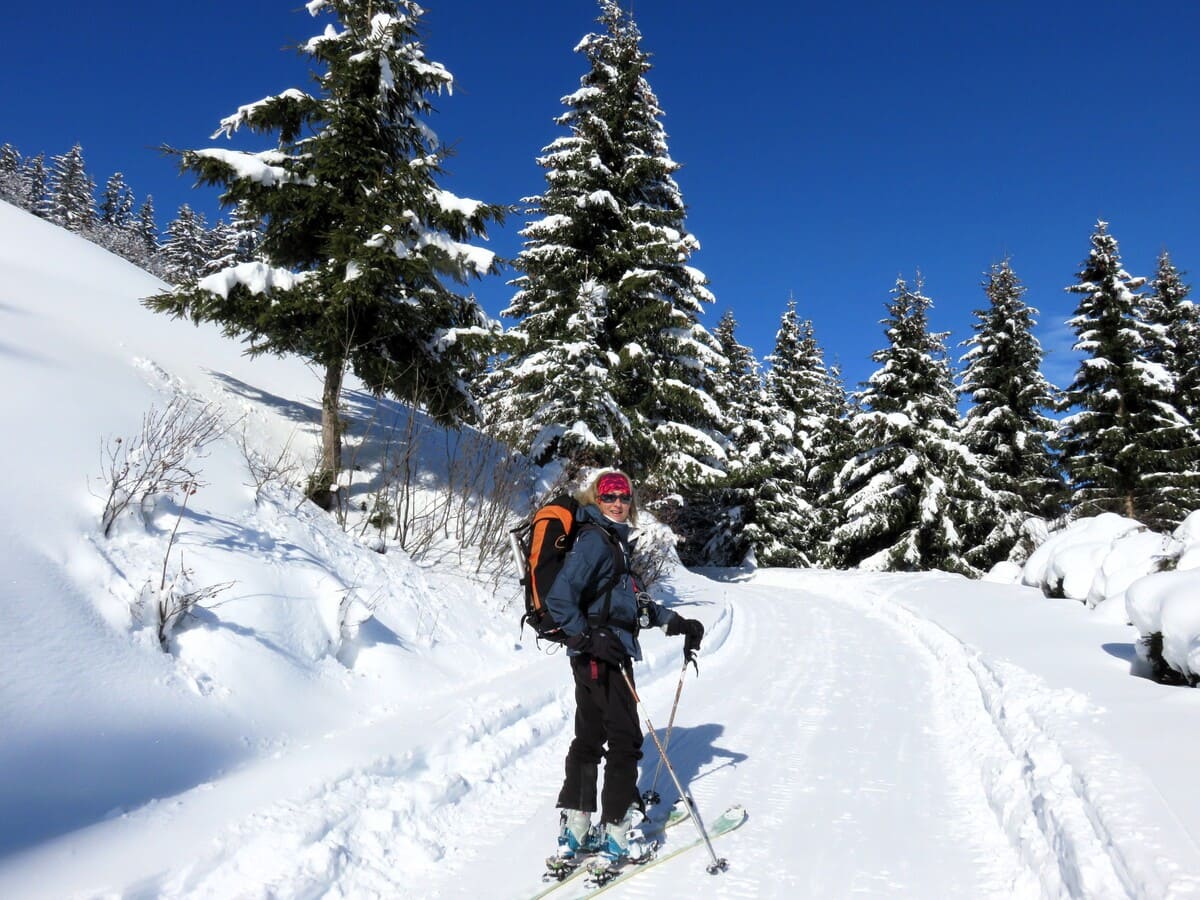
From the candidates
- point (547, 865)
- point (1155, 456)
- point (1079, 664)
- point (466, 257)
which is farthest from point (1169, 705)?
point (1155, 456)

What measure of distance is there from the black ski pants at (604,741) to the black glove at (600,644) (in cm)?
10

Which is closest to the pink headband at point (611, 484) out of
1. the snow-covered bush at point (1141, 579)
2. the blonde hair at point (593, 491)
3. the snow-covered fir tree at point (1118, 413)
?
the blonde hair at point (593, 491)

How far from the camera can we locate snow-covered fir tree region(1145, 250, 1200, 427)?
22.7m

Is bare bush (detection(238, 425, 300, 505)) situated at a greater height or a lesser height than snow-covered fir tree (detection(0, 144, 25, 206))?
lesser

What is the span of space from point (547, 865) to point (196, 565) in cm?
348

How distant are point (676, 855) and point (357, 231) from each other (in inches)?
364

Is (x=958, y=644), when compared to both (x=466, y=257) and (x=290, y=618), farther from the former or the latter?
(x=466, y=257)

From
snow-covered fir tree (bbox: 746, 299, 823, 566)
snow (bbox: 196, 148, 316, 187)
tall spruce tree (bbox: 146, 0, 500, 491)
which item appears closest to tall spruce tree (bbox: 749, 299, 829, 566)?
snow-covered fir tree (bbox: 746, 299, 823, 566)

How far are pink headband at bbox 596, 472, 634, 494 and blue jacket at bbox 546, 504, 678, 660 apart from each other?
0.11m

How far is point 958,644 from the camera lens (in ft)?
29.0

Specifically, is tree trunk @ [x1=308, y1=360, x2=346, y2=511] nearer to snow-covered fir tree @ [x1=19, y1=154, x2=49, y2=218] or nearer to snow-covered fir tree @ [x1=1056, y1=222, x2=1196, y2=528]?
snow-covered fir tree @ [x1=1056, y1=222, x2=1196, y2=528]

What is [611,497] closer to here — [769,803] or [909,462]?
[769,803]

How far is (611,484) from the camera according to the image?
3828 millimetres

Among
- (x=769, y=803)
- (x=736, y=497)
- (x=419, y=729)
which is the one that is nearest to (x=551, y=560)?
(x=419, y=729)
